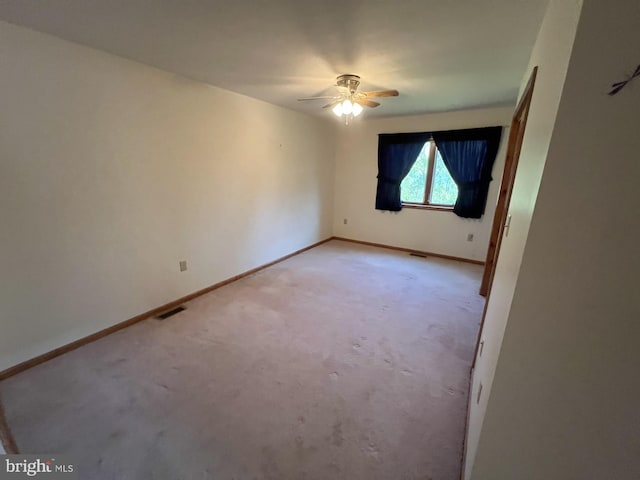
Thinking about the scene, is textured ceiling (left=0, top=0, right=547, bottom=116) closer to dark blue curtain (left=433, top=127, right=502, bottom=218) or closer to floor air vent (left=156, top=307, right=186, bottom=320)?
dark blue curtain (left=433, top=127, right=502, bottom=218)

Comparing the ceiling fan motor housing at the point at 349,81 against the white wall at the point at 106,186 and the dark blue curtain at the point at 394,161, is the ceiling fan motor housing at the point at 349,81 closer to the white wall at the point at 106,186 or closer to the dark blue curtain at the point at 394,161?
the white wall at the point at 106,186

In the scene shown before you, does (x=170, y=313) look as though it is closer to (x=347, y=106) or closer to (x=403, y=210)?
(x=347, y=106)

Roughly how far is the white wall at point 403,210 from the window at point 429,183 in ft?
0.64

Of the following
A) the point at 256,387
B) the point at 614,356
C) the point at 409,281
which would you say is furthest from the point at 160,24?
the point at 409,281

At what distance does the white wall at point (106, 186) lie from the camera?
1710mm

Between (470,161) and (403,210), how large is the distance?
4.06 feet

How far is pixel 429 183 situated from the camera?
14.4 feet

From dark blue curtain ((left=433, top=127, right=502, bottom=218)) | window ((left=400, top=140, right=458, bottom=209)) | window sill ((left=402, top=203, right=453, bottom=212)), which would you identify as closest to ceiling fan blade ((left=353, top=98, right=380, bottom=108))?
dark blue curtain ((left=433, top=127, right=502, bottom=218))

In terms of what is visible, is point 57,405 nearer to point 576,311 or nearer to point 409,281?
point 576,311

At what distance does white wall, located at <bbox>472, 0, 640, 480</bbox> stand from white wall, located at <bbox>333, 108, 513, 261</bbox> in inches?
130

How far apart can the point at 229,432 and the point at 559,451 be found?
143cm

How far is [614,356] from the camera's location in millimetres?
751

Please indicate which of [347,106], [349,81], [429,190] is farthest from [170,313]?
[429,190]

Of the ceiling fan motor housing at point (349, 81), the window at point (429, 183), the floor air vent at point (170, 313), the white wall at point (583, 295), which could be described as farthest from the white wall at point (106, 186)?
the white wall at point (583, 295)
